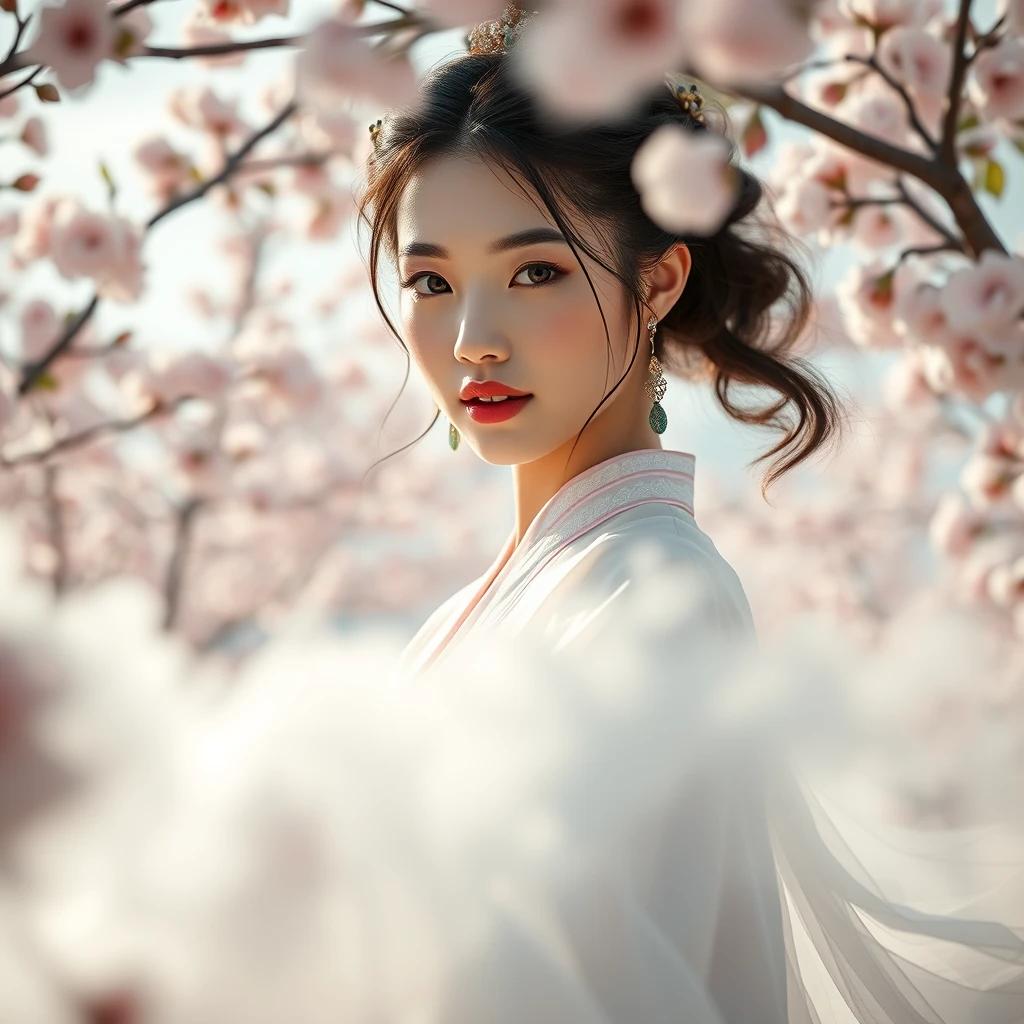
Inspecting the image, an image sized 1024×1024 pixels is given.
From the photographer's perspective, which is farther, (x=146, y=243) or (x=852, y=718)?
(x=146, y=243)

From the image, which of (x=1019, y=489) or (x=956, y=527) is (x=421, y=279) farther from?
(x=956, y=527)

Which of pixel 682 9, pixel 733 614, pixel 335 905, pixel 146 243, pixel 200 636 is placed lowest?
pixel 335 905

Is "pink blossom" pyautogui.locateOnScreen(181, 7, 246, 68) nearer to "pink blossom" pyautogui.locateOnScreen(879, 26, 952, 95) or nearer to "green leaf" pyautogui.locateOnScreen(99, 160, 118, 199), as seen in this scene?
"green leaf" pyautogui.locateOnScreen(99, 160, 118, 199)

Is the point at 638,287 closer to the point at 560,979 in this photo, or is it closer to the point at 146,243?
the point at 560,979

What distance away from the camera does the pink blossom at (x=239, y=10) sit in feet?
5.32

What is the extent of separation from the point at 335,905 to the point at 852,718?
18.6 inches

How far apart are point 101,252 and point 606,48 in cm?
203

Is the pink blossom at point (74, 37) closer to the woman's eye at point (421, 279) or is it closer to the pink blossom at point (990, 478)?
the woman's eye at point (421, 279)

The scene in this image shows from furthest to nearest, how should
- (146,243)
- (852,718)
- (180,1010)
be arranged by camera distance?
(146,243) → (852,718) → (180,1010)

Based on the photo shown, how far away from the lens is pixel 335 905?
0.59 metres

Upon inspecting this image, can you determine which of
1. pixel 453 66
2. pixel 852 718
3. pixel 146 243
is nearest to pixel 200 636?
pixel 146 243

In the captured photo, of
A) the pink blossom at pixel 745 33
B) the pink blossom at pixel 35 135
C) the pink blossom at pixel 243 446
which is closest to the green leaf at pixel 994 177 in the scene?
the pink blossom at pixel 745 33

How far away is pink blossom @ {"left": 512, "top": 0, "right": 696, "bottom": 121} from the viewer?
65 cm

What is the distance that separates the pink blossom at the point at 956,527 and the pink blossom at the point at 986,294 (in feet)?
3.98
